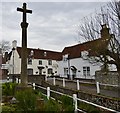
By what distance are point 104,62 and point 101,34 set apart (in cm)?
218

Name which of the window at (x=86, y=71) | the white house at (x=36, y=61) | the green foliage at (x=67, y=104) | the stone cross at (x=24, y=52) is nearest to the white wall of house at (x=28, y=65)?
the white house at (x=36, y=61)

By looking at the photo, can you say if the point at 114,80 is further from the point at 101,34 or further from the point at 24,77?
the point at 24,77

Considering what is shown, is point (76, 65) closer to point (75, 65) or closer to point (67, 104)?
point (75, 65)

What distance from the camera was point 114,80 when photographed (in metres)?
17.6

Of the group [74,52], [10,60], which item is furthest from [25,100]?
[10,60]

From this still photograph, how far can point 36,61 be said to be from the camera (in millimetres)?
51094

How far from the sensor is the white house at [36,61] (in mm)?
Result: 48438

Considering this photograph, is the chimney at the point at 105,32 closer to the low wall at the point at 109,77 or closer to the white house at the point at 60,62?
the low wall at the point at 109,77

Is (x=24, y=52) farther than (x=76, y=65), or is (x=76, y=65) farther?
(x=76, y=65)

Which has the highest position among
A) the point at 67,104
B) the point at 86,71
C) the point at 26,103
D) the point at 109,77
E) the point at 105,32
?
the point at 105,32

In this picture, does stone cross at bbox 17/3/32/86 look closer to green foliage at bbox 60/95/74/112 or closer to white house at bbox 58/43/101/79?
green foliage at bbox 60/95/74/112

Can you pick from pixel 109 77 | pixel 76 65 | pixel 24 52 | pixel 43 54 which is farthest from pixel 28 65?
pixel 24 52

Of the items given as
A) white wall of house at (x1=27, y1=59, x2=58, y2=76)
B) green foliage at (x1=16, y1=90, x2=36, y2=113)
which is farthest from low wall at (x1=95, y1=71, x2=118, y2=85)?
white wall of house at (x1=27, y1=59, x2=58, y2=76)

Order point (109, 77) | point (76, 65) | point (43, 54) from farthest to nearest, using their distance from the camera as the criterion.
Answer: point (43, 54) → point (76, 65) → point (109, 77)
